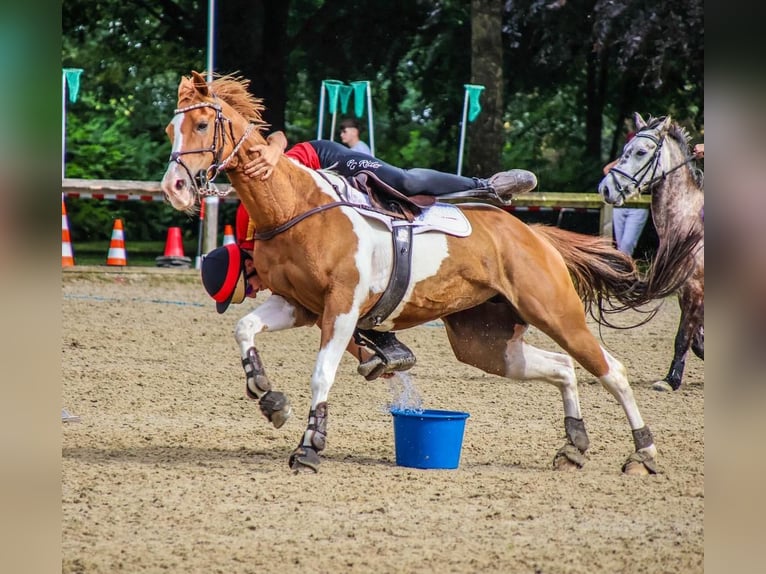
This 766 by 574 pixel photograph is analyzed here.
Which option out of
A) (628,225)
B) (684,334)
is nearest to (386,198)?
(684,334)

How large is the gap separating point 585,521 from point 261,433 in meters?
2.58

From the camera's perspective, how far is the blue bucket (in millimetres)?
5785

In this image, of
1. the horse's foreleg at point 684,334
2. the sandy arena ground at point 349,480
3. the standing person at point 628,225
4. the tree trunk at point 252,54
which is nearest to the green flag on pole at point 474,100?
the standing person at point 628,225

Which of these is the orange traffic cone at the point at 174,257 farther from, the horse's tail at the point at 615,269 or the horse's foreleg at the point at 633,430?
the horse's foreleg at the point at 633,430

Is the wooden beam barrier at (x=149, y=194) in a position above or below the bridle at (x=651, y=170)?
below

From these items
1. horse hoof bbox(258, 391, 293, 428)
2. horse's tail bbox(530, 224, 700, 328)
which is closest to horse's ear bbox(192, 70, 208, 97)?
horse hoof bbox(258, 391, 293, 428)

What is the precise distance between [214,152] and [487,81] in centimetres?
1235

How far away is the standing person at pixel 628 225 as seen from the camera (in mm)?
14736

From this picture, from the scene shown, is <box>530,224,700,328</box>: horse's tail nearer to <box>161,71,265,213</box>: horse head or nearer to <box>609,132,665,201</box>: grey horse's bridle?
<box>161,71,265,213</box>: horse head

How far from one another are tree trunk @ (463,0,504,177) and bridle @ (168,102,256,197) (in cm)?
1210

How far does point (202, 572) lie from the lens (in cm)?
390

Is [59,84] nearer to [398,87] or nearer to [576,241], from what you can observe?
[576,241]

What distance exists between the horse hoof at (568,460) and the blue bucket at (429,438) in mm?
545

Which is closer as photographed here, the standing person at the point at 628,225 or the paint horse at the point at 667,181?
the paint horse at the point at 667,181
